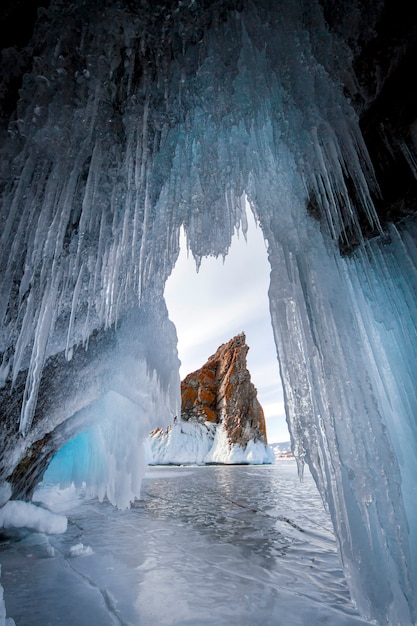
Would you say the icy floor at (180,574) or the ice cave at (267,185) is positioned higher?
the ice cave at (267,185)

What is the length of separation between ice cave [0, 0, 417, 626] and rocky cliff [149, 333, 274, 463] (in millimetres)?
31803

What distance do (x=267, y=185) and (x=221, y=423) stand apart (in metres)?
36.1

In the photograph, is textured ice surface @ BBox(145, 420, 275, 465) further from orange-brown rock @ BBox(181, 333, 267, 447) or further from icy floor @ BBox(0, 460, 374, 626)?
icy floor @ BBox(0, 460, 374, 626)

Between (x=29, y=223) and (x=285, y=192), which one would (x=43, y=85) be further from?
(x=285, y=192)

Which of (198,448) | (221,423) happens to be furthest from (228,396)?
(198,448)

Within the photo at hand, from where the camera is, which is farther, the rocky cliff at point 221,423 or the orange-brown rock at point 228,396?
the orange-brown rock at point 228,396

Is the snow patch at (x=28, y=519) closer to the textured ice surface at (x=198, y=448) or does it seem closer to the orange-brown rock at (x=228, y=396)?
the textured ice surface at (x=198, y=448)

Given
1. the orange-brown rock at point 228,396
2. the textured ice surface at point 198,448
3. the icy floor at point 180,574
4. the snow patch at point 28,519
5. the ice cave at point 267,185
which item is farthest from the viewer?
the orange-brown rock at point 228,396

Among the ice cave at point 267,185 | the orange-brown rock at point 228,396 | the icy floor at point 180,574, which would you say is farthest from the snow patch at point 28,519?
the orange-brown rock at point 228,396

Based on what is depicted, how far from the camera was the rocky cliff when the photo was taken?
32.5 metres

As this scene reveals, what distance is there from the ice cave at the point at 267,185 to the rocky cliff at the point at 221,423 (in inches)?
1252

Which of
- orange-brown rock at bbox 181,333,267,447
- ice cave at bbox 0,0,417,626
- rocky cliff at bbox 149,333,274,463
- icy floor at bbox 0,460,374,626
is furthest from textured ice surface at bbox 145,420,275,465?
ice cave at bbox 0,0,417,626

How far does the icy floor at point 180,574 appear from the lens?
6.90 ft

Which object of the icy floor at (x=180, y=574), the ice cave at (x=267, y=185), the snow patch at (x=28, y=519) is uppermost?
the ice cave at (x=267, y=185)
